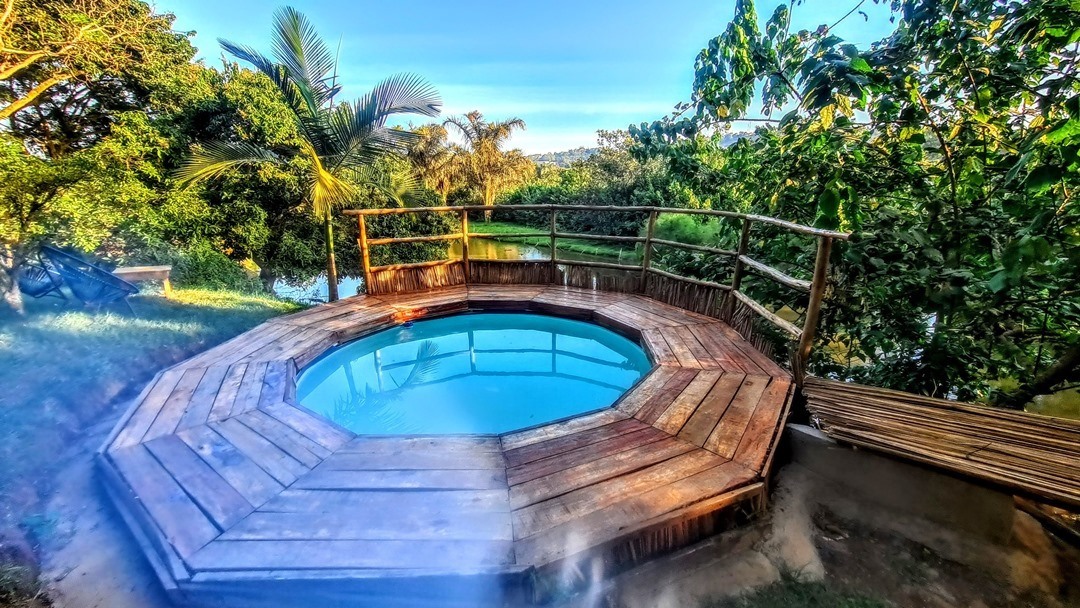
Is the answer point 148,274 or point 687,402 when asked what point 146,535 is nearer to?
point 687,402

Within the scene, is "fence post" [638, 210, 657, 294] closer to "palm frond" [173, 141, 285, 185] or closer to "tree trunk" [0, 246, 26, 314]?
"palm frond" [173, 141, 285, 185]

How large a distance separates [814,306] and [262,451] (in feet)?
10.5

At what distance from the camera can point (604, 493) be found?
1.84 metres

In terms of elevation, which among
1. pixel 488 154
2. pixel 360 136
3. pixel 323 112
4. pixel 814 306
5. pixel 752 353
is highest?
pixel 488 154

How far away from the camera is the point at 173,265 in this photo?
569cm

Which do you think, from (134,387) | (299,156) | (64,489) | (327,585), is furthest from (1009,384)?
(299,156)

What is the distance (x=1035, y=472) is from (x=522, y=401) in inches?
107

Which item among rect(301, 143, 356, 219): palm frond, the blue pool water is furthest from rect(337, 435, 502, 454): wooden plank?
rect(301, 143, 356, 219): palm frond

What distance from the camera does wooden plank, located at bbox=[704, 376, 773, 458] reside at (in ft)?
7.18

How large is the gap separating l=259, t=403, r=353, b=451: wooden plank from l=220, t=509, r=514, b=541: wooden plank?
52 cm

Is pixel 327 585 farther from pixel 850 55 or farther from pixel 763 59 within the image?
pixel 763 59

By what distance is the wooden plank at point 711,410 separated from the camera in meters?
2.30

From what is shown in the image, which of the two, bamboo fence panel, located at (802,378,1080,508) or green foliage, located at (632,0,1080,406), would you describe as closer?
bamboo fence panel, located at (802,378,1080,508)

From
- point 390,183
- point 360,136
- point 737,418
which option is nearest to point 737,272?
point 737,418
